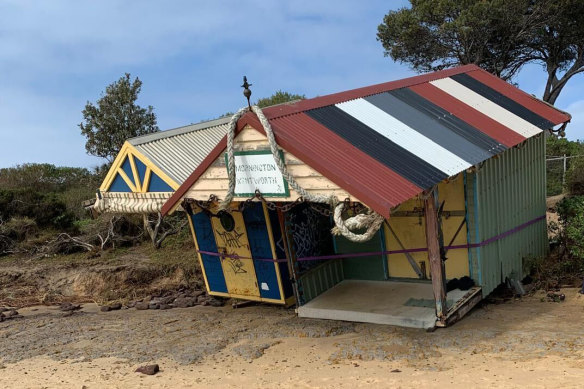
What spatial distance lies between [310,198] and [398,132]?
6.98ft

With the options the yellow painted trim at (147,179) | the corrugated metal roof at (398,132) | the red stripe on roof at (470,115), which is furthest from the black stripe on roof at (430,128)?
the yellow painted trim at (147,179)

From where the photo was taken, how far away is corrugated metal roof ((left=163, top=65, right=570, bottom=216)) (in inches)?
269

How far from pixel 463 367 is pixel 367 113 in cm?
389

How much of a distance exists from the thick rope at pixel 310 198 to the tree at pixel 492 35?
22.2 m

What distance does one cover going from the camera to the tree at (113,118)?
24.0m

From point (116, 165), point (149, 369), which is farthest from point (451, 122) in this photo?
point (116, 165)

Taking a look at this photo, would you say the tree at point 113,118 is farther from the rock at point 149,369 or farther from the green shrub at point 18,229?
the rock at point 149,369

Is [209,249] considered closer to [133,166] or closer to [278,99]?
[133,166]

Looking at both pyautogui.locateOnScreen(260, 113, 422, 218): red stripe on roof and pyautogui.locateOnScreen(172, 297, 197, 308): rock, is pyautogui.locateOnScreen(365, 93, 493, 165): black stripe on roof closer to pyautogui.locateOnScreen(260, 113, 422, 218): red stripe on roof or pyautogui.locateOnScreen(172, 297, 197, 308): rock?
pyautogui.locateOnScreen(260, 113, 422, 218): red stripe on roof

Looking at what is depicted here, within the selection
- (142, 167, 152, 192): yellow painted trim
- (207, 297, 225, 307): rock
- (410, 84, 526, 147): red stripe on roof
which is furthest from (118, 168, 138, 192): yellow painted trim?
(410, 84, 526, 147): red stripe on roof

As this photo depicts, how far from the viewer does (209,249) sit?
10453mm

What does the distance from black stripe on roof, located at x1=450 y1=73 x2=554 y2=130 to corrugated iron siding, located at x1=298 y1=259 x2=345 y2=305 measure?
14.6ft

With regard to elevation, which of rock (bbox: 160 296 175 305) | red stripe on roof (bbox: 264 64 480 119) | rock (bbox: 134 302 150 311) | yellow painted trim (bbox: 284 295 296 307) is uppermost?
red stripe on roof (bbox: 264 64 480 119)

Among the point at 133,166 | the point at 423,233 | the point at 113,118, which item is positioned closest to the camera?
the point at 423,233
